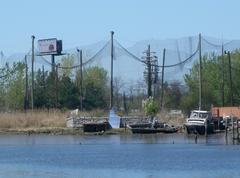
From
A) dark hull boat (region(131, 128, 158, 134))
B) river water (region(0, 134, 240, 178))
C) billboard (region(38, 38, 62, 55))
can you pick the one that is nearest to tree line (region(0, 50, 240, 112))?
billboard (region(38, 38, 62, 55))

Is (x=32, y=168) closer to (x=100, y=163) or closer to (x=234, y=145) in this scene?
(x=100, y=163)

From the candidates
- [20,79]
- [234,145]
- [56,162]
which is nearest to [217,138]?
[234,145]

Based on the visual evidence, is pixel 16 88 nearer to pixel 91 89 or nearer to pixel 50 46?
pixel 91 89

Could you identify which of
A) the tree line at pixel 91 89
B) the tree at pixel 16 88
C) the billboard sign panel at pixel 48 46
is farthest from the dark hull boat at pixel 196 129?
the billboard sign panel at pixel 48 46

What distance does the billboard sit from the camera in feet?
559

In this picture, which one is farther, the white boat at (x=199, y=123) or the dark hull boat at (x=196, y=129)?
the dark hull boat at (x=196, y=129)

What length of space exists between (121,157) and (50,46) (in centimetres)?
10442

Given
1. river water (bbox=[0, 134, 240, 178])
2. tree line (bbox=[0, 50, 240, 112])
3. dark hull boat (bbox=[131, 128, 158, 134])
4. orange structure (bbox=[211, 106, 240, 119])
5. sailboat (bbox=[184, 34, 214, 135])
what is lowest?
river water (bbox=[0, 134, 240, 178])

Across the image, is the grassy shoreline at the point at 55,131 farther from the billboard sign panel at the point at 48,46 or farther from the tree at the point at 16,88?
the billboard sign panel at the point at 48,46

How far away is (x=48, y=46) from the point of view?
171750mm

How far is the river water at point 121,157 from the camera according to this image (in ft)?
177

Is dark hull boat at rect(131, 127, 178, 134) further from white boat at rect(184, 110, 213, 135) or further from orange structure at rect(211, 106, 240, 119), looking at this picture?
orange structure at rect(211, 106, 240, 119)

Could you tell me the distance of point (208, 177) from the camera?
49.7m

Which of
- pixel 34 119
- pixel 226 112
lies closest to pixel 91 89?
pixel 34 119
